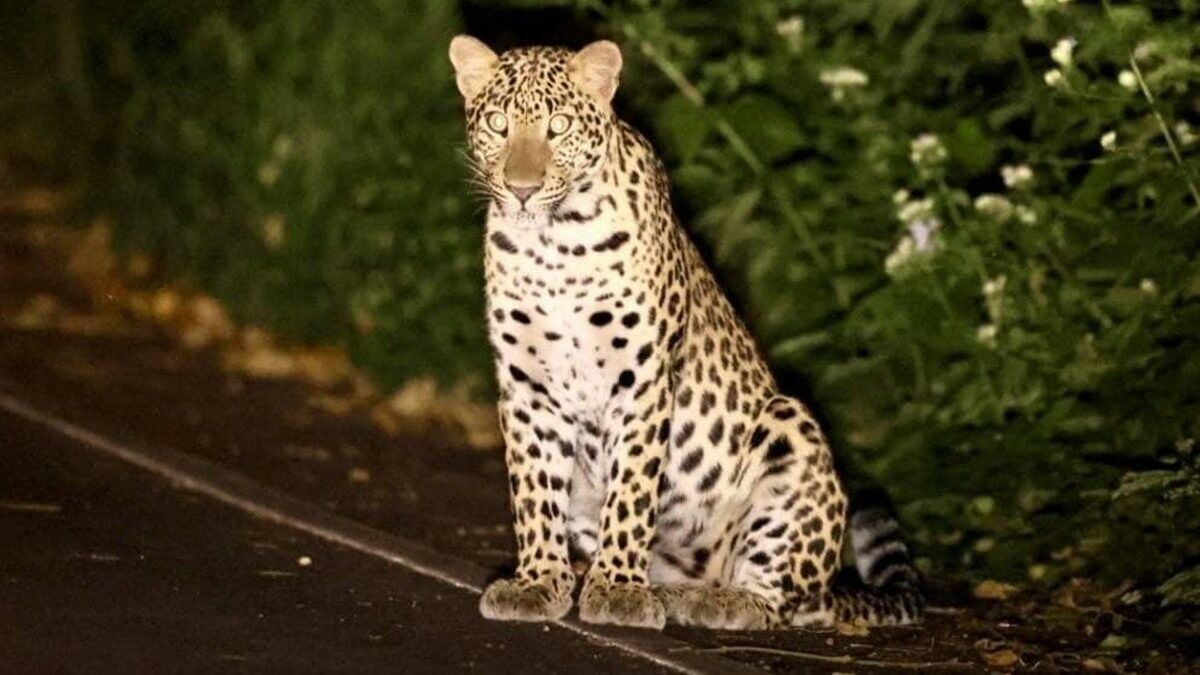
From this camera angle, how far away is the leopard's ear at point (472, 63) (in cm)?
827

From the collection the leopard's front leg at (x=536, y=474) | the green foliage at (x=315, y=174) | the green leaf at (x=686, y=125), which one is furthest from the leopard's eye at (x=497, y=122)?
the green foliage at (x=315, y=174)

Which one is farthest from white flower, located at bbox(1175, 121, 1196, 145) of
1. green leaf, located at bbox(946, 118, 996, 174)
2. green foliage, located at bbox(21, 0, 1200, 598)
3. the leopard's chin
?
the leopard's chin

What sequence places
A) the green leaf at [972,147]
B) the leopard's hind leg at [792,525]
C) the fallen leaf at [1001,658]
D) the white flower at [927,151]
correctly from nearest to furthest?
the fallen leaf at [1001,658], the leopard's hind leg at [792,525], the white flower at [927,151], the green leaf at [972,147]

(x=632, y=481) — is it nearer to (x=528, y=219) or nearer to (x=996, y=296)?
(x=528, y=219)

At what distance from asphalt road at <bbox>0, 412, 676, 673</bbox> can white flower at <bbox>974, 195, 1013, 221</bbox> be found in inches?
95.4

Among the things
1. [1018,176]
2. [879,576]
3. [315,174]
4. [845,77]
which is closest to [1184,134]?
[1018,176]

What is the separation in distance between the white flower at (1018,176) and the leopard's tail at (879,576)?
1283 millimetres

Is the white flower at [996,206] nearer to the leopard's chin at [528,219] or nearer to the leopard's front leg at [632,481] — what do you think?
the leopard's front leg at [632,481]

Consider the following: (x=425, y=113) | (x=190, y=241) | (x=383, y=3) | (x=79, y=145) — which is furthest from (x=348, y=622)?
(x=79, y=145)

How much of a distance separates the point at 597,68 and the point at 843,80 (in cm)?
198

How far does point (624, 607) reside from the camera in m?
7.95

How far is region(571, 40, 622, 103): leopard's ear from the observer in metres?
8.14

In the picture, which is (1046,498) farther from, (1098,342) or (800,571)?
(800,571)

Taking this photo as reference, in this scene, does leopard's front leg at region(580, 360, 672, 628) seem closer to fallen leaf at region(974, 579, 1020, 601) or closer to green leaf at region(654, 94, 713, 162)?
fallen leaf at region(974, 579, 1020, 601)
